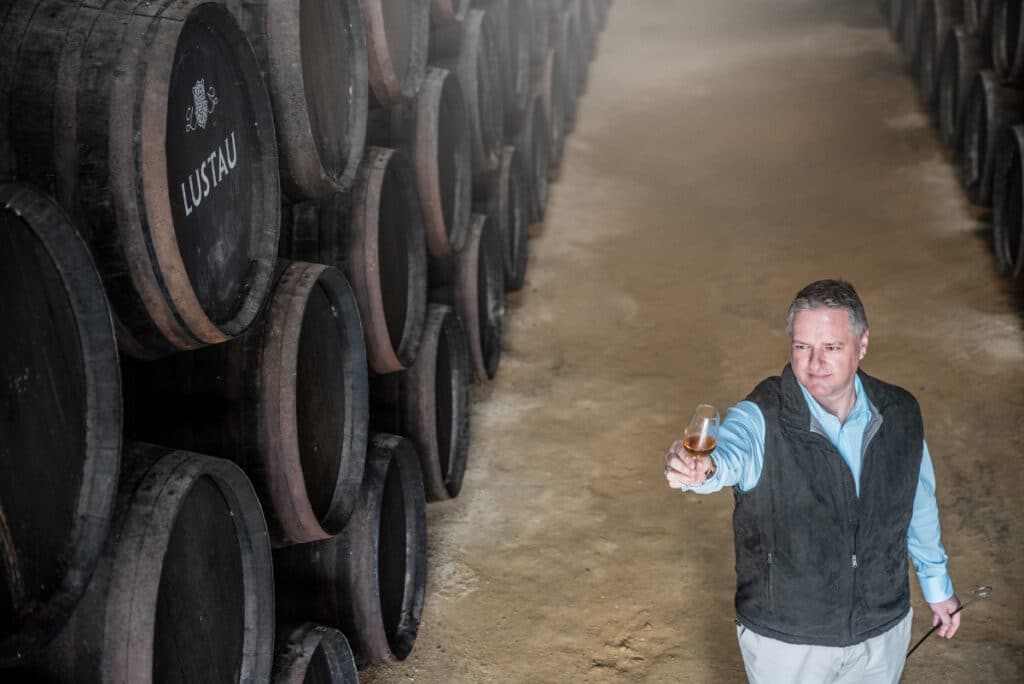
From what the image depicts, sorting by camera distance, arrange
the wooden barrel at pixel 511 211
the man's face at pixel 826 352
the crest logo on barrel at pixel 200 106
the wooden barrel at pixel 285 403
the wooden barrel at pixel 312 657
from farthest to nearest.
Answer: the wooden barrel at pixel 511 211, the wooden barrel at pixel 312 657, the wooden barrel at pixel 285 403, the man's face at pixel 826 352, the crest logo on barrel at pixel 200 106

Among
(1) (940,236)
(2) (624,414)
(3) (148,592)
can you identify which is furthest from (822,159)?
(3) (148,592)

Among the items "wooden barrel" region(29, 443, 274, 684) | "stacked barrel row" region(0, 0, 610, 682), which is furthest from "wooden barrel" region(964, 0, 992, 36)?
"wooden barrel" region(29, 443, 274, 684)

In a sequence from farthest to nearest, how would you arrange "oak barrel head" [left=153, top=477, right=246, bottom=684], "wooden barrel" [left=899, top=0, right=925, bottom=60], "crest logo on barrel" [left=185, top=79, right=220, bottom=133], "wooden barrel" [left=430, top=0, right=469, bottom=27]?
"wooden barrel" [left=899, top=0, right=925, bottom=60], "wooden barrel" [left=430, top=0, right=469, bottom=27], "crest logo on barrel" [left=185, top=79, right=220, bottom=133], "oak barrel head" [left=153, top=477, right=246, bottom=684]

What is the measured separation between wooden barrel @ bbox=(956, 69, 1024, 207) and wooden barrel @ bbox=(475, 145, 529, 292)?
286 cm

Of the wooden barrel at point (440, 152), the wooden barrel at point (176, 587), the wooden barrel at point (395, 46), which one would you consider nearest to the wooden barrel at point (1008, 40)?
the wooden barrel at point (440, 152)

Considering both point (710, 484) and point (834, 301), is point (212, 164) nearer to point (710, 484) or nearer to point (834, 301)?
point (710, 484)

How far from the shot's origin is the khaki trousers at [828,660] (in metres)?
2.69

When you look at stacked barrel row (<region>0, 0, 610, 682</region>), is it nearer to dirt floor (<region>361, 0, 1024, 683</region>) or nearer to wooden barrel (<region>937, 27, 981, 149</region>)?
dirt floor (<region>361, 0, 1024, 683</region>)

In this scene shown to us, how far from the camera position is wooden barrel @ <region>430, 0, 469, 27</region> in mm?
4672

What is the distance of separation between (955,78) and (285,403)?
681 cm

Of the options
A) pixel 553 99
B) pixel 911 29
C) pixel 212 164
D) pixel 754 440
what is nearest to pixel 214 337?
pixel 212 164

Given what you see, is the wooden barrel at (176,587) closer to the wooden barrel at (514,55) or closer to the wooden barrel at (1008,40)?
the wooden barrel at (514,55)

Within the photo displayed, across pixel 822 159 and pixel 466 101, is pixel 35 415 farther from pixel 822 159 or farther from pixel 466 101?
pixel 822 159

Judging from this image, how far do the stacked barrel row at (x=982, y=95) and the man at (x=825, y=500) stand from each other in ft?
13.0
